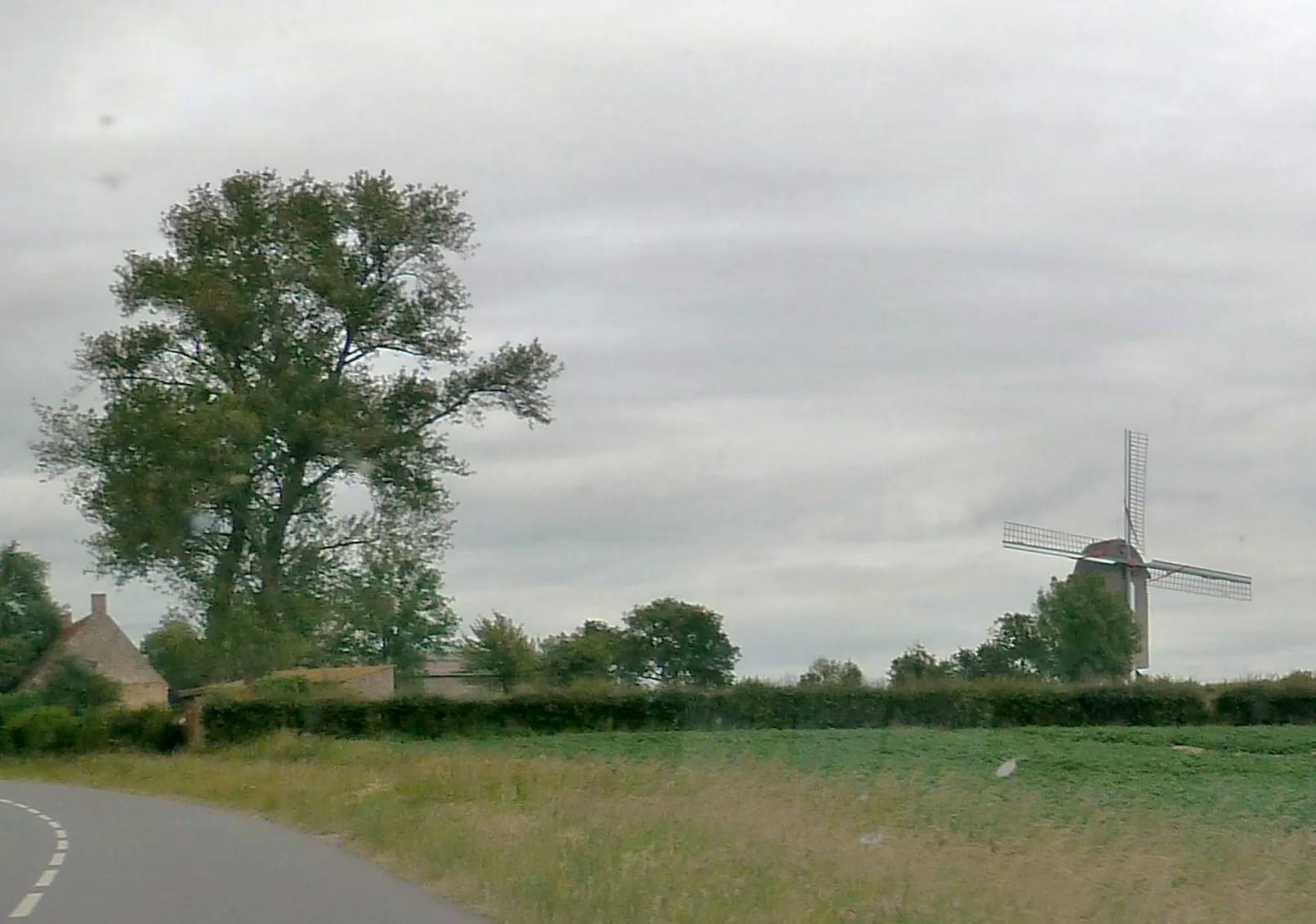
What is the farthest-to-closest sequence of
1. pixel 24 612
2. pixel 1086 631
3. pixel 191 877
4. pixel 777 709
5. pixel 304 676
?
1. pixel 24 612
2. pixel 1086 631
3. pixel 777 709
4. pixel 304 676
5. pixel 191 877

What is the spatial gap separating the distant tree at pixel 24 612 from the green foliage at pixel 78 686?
26.0 metres

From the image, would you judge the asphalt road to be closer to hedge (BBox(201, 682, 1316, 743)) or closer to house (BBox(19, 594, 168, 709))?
hedge (BBox(201, 682, 1316, 743))

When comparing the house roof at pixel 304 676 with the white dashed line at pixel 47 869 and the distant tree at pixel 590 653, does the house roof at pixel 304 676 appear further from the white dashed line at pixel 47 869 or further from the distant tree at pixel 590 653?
the white dashed line at pixel 47 869

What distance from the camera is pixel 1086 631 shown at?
7944 centimetres

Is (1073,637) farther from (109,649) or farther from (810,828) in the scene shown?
(810,828)

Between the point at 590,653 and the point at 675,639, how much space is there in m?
17.1

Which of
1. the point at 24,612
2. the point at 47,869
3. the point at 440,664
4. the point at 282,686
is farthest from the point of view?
the point at 440,664

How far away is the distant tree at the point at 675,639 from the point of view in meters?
105

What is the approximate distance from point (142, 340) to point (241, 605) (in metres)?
9.06

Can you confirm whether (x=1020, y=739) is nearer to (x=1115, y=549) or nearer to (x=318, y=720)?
(x=318, y=720)

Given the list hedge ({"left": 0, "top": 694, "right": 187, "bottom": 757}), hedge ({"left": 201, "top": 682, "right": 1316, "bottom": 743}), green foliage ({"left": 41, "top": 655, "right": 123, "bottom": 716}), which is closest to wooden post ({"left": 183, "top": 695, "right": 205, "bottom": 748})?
hedge ({"left": 201, "top": 682, "right": 1316, "bottom": 743})

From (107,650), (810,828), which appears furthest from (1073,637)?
(810,828)

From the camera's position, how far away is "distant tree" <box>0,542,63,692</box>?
9425 cm

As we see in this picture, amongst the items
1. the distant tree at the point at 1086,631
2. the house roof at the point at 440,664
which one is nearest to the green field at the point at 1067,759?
the distant tree at the point at 1086,631
